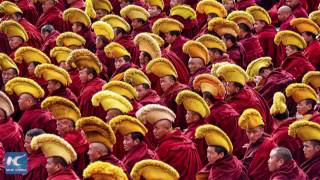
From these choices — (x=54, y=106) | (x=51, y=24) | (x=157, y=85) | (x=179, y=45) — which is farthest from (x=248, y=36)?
(x=54, y=106)

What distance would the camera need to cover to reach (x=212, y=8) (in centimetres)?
1725

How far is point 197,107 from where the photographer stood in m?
13.0

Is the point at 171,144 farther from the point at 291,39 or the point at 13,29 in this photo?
the point at 13,29

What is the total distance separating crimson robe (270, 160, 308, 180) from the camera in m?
11.4

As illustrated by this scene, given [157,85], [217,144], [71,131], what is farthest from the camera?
[157,85]

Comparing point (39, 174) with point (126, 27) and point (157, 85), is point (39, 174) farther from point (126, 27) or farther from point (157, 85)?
point (126, 27)

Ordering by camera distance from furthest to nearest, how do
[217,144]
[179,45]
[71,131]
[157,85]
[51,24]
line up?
[51,24] < [179,45] < [157,85] < [71,131] < [217,144]

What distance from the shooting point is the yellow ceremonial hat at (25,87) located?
13820 millimetres

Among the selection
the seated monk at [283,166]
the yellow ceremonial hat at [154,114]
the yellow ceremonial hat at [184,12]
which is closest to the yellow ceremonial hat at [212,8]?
the yellow ceremonial hat at [184,12]

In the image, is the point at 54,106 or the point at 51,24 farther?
the point at 51,24

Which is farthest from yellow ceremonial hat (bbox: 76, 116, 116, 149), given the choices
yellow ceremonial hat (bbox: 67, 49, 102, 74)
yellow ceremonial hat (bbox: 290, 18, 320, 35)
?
yellow ceremonial hat (bbox: 290, 18, 320, 35)

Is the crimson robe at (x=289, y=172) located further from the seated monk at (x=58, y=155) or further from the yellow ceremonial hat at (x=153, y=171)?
the seated monk at (x=58, y=155)

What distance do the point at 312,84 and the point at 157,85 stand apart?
7.24ft

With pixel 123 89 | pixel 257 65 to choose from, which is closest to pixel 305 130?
pixel 123 89
